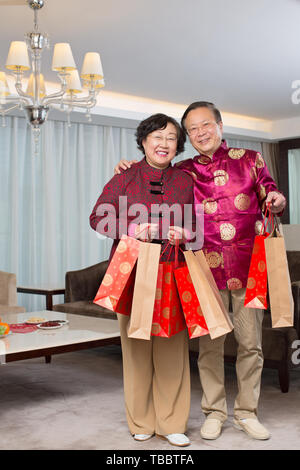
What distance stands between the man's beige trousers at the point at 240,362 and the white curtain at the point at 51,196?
340 cm

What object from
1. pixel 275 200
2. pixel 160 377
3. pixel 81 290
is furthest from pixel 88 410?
pixel 81 290

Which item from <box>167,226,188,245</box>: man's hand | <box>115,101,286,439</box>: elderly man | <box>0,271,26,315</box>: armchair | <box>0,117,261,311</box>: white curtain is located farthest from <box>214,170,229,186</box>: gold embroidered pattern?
<box>0,117,261,311</box>: white curtain

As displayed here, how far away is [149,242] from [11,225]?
3878mm

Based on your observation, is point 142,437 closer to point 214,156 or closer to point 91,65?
point 214,156

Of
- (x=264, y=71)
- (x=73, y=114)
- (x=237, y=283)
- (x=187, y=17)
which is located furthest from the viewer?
(x=73, y=114)

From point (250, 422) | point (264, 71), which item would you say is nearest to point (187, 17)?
point (264, 71)

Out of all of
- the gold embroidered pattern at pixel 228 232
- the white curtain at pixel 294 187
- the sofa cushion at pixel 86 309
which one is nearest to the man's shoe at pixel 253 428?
the gold embroidered pattern at pixel 228 232

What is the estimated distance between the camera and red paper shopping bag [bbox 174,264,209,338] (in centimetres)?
228

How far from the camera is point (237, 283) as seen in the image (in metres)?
2.52

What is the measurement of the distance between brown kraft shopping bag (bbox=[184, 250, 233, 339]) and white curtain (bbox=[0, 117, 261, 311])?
3.57 metres

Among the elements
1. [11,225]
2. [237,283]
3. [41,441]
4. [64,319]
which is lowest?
[41,441]

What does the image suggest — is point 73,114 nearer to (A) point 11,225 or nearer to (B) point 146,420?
(A) point 11,225

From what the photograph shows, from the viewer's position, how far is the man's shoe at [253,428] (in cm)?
253

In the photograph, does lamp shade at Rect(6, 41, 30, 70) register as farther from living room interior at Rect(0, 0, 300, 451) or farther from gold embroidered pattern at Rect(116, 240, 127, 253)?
gold embroidered pattern at Rect(116, 240, 127, 253)
